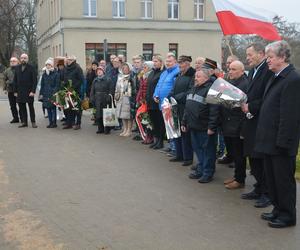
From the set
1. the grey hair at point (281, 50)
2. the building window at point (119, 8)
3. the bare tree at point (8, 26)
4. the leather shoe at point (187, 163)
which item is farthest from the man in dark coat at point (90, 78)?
the bare tree at point (8, 26)

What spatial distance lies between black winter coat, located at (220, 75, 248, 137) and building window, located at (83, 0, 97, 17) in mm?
35452

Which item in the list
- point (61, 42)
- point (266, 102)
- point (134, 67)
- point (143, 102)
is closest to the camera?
point (266, 102)

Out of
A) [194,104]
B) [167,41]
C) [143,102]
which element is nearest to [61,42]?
[167,41]

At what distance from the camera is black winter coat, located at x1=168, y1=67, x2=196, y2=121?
322 inches

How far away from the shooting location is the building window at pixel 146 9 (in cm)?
4222

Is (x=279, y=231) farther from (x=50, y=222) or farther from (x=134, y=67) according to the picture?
(x=134, y=67)

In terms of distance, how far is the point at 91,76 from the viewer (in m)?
13.6

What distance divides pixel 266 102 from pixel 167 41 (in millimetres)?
38116

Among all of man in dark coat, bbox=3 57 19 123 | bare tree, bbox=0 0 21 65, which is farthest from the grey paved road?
bare tree, bbox=0 0 21 65

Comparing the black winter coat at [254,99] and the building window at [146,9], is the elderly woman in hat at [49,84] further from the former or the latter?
the building window at [146,9]

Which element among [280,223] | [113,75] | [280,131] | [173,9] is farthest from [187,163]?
[173,9]

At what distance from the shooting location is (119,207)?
5961 mm

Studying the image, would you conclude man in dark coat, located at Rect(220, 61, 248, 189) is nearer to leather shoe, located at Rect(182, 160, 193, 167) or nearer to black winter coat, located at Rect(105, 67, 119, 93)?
leather shoe, located at Rect(182, 160, 193, 167)

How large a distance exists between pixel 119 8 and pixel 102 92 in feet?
102
